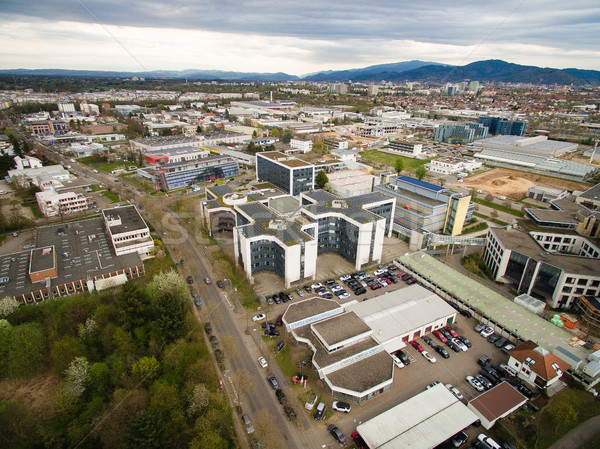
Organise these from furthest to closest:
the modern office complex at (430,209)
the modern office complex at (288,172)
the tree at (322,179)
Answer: the tree at (322,179) < the modern office complex at (288,172) < the modern office complex at (430,209)

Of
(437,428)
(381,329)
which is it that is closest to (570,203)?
(381,329)

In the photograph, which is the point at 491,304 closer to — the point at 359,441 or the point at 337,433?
the point at 359,441

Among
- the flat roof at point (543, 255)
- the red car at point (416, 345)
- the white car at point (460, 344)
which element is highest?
the flat roof at point (543, 255)

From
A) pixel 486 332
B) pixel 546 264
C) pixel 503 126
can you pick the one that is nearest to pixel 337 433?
pixel 486 332

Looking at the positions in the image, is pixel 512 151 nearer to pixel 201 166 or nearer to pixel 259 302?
pixel 201 166

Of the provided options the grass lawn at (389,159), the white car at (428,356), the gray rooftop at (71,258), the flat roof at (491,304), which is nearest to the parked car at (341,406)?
the white car at (428,356)

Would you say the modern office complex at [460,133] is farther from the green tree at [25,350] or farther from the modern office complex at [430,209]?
the green tree at [25,350]
